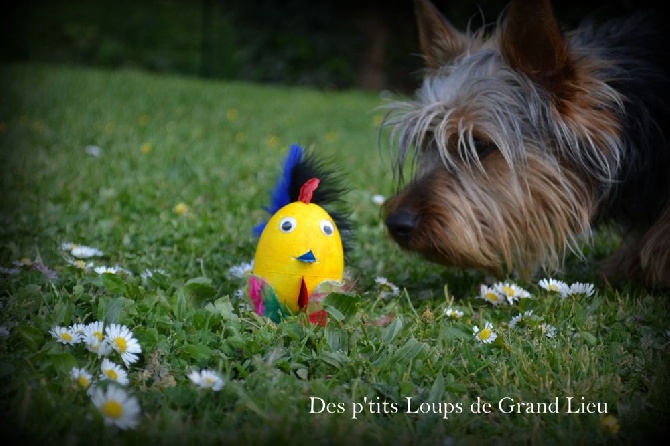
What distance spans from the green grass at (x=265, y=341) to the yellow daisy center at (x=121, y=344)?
3.2 inches

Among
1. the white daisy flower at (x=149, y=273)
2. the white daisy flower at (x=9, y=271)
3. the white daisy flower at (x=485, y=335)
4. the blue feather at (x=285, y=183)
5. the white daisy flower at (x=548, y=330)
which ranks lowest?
the white daisy flower at (x=485, y=335)

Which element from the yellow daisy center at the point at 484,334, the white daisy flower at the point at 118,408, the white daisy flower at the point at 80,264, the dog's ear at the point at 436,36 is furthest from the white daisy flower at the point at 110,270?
the dog's ear at the point at 436,36

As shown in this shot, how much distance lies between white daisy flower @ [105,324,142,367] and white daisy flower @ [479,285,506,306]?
1.54 meters

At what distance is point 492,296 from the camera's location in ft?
10.7

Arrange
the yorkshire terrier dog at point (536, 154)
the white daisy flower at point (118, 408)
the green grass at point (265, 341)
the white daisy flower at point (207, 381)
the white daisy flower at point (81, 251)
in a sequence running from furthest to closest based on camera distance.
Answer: the white daisy flower at point (81, 251) < the yorkshire terrier dog at point (536, 154) < the white daisy flower at point (207, 381) < the green grass at point (265, 341) < the white daisy flower at point (118, 408)

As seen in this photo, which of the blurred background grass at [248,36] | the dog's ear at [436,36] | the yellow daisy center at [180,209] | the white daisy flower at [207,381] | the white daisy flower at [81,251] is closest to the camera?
the white daisy flower at [207,381]

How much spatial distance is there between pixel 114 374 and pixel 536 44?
2143mm

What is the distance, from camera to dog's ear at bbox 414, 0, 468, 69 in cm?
377

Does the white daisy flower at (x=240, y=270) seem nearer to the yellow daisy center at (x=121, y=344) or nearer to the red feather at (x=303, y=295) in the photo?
the red feather at (x=303, y=295)

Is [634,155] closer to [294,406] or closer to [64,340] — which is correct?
[294,406]

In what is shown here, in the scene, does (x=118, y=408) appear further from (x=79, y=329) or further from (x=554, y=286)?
(x=554, y=286)

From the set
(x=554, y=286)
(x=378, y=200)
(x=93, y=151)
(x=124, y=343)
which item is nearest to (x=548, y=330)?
(x=554, y=286)

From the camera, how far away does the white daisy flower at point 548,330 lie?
9.41 ft

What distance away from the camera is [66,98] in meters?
9.23
